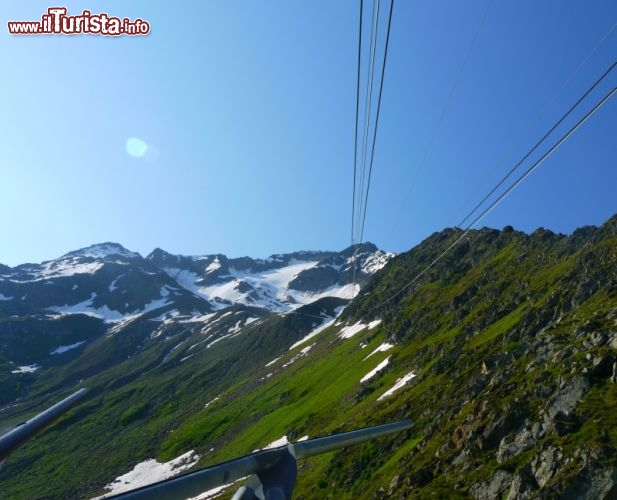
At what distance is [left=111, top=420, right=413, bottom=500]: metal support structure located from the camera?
4015mm

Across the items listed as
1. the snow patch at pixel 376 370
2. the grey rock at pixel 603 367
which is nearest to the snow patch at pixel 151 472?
the snow patch at pixel 376 370

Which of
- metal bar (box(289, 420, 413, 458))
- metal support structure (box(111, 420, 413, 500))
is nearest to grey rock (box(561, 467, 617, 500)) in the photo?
metal bar (box(289, 420, 413, 458))

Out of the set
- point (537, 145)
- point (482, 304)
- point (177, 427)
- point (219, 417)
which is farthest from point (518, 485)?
point (177, 427)

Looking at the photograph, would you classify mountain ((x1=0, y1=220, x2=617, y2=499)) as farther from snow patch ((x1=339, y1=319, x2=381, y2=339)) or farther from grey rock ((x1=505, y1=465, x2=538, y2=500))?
snow patch ((x1=339, y1=319, x2=381, y2=339))

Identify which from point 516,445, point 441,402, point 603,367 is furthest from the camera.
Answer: point 441,402

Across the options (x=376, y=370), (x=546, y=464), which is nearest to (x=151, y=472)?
(x=376, y=370)

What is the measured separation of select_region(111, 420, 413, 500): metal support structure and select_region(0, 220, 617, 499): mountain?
1044cm

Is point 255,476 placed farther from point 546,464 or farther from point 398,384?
point 398,384

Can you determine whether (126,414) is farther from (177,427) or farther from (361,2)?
(361,2)

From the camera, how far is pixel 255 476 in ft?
16.9

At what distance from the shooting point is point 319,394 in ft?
382

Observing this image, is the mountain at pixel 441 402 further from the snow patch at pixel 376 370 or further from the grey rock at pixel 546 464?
the snow patch at pixel 376 370

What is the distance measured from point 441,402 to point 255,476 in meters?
54.4

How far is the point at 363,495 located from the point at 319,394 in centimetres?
7670
